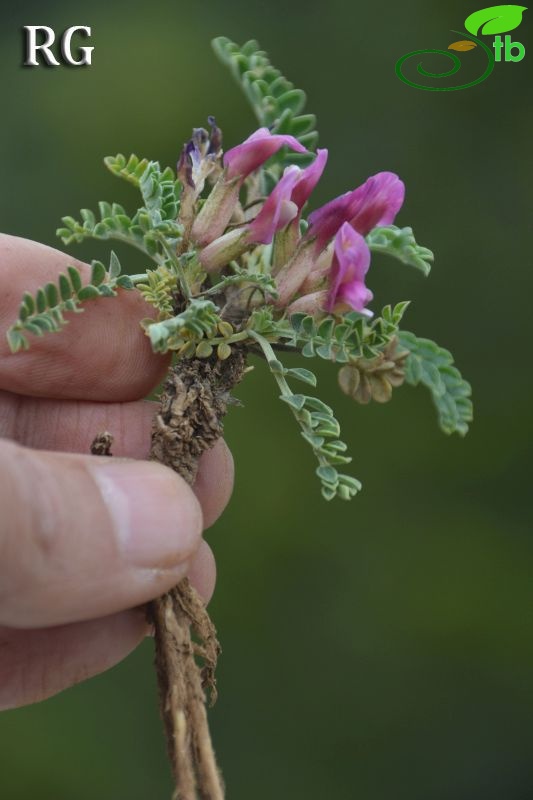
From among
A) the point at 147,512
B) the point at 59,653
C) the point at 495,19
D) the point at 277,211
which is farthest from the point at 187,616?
the point at 495,19

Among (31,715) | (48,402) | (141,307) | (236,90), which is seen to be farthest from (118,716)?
(236,90)

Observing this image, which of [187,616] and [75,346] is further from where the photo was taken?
[75,346]

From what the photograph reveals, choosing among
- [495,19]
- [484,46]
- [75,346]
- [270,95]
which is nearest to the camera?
[270,95]

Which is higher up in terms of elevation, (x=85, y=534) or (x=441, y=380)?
(x=441, y=380)

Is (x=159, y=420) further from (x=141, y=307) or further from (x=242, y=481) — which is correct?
(x=242, y=481)

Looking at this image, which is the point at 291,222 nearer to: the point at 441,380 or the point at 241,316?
the point at 241,316

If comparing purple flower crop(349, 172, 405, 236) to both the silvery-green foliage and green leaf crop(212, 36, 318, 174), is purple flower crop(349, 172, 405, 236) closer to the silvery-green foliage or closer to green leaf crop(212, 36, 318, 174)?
the silvery-green foliage

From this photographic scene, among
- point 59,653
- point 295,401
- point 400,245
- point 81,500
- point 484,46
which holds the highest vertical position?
point 484,46
